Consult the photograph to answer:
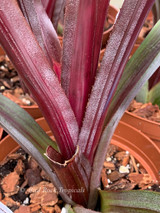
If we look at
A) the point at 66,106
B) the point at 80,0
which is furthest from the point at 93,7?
the point at 66,106

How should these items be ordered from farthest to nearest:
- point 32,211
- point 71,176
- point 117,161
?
point 117,161, point 32,211, point 71,176

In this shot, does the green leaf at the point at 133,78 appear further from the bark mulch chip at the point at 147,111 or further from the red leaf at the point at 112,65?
the bark mulch chip at the point at 147,111

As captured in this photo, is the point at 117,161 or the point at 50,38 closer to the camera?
the point at 50,38

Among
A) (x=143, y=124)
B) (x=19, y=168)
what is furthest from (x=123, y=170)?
(x=19, y=168)

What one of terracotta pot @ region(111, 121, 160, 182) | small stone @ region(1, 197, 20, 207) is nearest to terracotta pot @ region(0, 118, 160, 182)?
terracotta pot @ region(111, 121, 160, 182)

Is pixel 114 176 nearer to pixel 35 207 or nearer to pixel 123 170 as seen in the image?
pixel 123 170

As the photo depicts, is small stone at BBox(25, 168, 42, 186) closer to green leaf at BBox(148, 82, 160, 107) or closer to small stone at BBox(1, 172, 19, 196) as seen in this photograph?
small stone at BBox(1, 172, 19, 196)

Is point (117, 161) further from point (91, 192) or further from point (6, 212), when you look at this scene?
point (6, 212)
